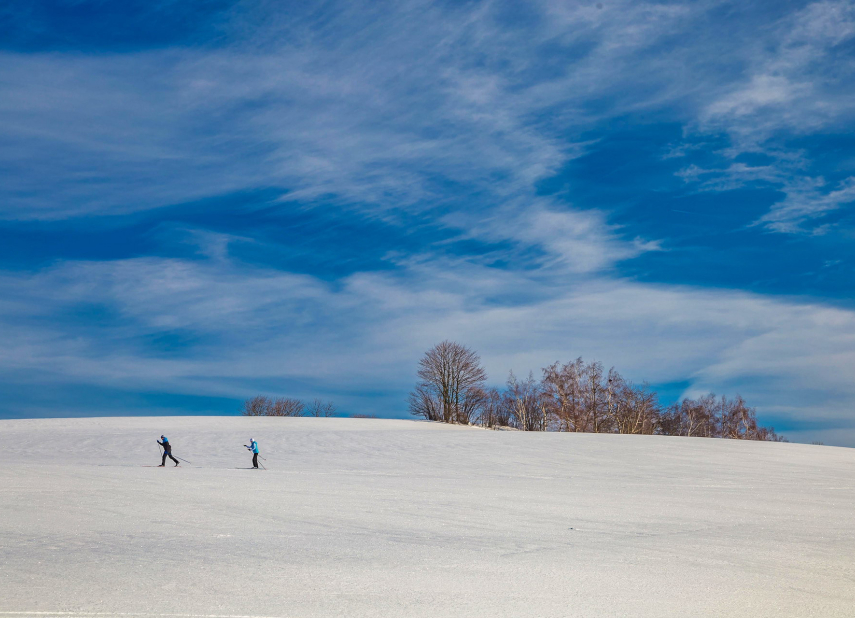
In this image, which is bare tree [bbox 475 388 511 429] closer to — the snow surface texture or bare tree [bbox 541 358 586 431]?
bare tree [bbox 541 358 586 431]

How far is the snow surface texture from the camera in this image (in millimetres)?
6938

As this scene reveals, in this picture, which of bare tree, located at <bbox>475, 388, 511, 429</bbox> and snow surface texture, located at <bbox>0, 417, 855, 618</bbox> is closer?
snow surface texture, located at <bbox>0, 417, 855, 618</bbox>

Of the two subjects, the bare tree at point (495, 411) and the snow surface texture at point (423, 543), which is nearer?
the snow surface texture at point (423, 543)

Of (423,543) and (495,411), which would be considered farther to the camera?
(495,411)

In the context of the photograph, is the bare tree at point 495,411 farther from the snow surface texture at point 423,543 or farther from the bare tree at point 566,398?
the snow surface texture at point 423,543

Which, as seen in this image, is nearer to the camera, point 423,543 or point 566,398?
point 423,543

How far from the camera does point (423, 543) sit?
34.3 feet

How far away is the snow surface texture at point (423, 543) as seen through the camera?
273 inches

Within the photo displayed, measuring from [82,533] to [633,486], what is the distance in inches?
638

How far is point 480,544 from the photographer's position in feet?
34.1

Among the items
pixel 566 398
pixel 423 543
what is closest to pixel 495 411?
pixel 566 398

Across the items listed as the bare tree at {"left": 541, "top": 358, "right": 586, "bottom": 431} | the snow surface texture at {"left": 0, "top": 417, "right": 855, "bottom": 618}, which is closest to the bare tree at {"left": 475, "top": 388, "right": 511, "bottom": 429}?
the bare tree at {"left": 541, "top": 358, "right": 586, "bottom": 431}

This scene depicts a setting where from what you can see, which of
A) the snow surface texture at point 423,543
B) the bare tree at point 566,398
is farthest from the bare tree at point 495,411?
the snow surface texture at point 423,543

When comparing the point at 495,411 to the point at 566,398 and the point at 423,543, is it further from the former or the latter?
the point at 423,543
